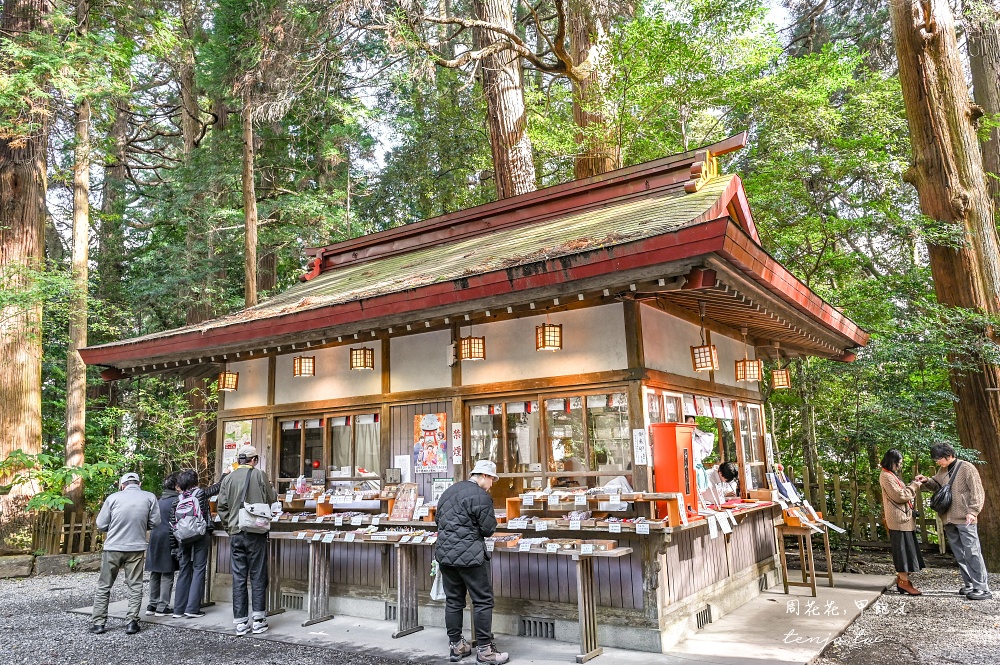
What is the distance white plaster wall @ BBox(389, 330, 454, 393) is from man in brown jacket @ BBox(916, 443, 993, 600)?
6017mm

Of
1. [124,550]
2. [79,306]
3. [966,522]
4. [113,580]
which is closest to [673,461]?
[966,522]

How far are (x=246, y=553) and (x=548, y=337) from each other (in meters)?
4.06

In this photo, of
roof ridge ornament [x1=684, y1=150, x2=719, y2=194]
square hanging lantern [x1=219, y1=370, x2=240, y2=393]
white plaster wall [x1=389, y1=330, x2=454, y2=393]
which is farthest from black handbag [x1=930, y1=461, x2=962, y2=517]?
square hanging lantern [x1=219, y1=370, x2=240, y2=393]

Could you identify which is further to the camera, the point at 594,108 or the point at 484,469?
the point at 594,108

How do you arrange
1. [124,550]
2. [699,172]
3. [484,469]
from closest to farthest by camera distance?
[484,469]
[124,550]
[699,172]

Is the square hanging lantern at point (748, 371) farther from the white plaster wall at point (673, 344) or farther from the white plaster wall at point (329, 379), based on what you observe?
the white plaster wall at point (329, 379)

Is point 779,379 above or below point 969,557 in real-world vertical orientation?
above

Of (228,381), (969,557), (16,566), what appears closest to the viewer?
(969,557)

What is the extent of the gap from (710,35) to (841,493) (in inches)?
364

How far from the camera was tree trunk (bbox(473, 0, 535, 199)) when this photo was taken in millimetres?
13469

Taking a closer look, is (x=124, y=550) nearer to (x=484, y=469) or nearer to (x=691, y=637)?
(x=484, y=469)

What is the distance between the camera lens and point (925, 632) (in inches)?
242

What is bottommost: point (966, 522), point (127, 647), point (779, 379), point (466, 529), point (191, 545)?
point (127, 647)

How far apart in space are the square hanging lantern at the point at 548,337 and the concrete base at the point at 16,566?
11.3 m
